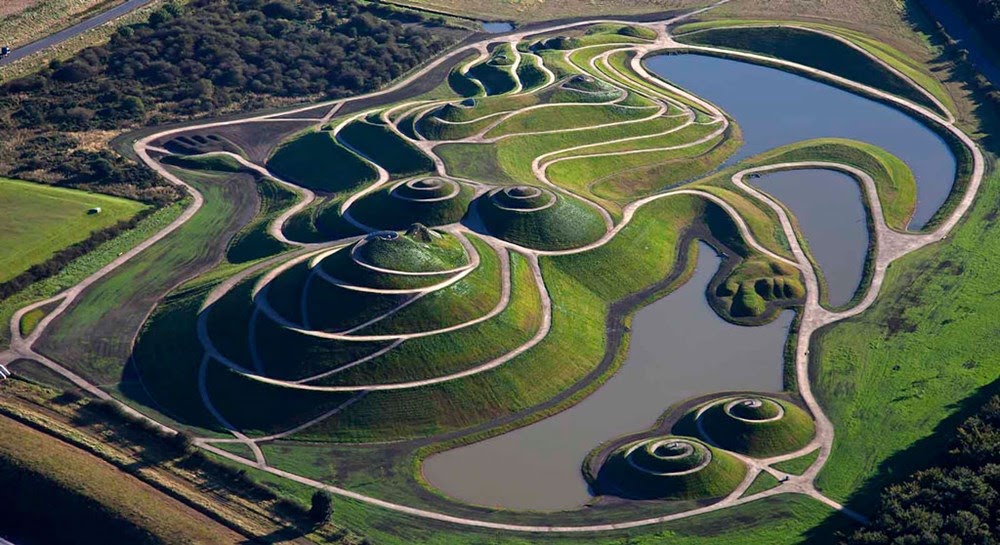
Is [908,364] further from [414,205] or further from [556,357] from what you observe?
[414,205]

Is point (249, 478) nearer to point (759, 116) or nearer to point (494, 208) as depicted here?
point (494, 208)

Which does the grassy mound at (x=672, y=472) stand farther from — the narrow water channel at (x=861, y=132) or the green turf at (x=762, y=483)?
the narrow water channel at (x=861, y=132)

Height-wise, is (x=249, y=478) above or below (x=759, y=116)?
below

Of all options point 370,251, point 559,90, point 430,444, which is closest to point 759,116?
point 559,90

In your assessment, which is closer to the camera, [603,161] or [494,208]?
[494,208]

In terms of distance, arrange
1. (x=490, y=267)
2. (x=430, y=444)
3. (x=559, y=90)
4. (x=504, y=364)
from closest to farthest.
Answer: (x=430, y=444)
(x=504, y=364)
(x=490, y=267)
(x=559, y=90)

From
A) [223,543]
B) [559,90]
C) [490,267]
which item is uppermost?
[559,90]
